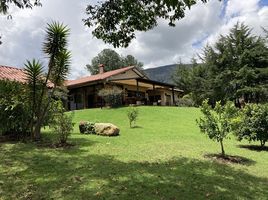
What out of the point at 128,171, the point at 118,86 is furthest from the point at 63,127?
the point at 118,86

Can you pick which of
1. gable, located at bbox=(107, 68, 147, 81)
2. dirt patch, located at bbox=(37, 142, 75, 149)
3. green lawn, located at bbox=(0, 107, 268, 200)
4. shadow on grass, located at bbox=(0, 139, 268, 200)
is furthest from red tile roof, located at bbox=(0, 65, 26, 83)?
shadow on grass, located at bbox=(0, 139, 268, 200)

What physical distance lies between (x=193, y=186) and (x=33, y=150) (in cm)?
619

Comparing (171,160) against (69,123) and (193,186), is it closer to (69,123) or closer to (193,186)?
(193,186)

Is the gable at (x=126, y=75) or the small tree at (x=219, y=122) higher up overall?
the gable at (x=126, y=75)

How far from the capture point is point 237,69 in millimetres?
41281

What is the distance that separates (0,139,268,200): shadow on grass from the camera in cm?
738

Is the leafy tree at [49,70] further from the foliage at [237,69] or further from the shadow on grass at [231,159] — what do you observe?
the foliage at [237,69]

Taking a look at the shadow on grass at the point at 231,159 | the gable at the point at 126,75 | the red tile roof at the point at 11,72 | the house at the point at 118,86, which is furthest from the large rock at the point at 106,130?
the gable at the point at 126,75

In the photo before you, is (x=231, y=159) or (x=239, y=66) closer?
(x=231, y=159)

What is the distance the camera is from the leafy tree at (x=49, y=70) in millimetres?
13898

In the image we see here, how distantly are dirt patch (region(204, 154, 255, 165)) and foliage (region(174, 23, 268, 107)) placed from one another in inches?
1094

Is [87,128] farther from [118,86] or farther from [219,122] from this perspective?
[118,86]

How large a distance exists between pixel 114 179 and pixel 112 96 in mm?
23127

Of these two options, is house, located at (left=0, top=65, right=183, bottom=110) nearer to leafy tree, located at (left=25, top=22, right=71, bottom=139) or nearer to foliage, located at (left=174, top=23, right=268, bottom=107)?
foliage, located at (left=174, top=23, right=268, bottom=107)
